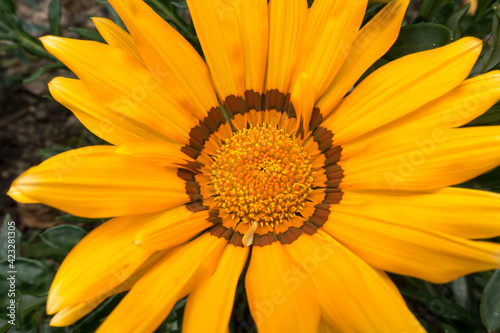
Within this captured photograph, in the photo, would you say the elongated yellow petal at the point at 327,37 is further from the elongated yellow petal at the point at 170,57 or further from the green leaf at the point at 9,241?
the green leaf at the point at 9,241

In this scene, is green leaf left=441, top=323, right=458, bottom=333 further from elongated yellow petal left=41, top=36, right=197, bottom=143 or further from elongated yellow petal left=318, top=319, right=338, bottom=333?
elongated yellow petal left=41, top=36, right=197, bottom=143

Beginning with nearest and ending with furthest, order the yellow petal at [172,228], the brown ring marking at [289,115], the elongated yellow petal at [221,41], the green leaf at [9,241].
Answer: the yellow petal at [172,228]
the elongated yellow petal at [221,41]
the brown ring marking at [289,115]
the green leaf at [9,241]

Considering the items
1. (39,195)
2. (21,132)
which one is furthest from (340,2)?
(21,132)

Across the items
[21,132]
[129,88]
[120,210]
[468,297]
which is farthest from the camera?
[21,132]

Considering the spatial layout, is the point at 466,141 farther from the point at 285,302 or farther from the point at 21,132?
the point at 21,132

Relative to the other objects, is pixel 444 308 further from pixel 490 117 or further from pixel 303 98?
pixel 303 98

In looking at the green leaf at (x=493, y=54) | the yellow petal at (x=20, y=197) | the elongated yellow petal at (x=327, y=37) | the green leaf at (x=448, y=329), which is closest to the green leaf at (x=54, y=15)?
the yellow petal at (x=20, y=197)
